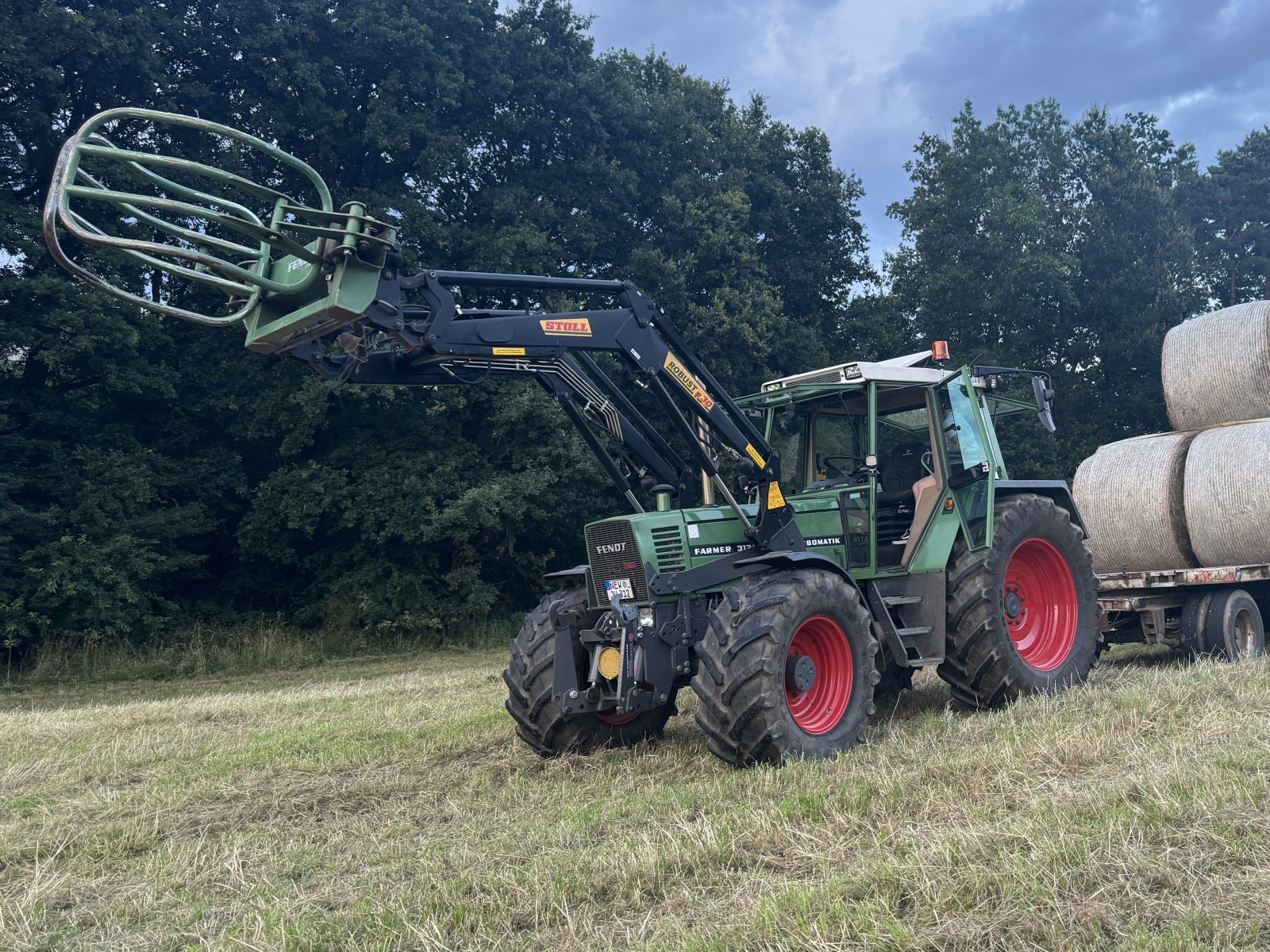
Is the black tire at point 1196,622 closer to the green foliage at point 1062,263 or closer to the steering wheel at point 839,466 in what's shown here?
the steering wheel at point 839,466

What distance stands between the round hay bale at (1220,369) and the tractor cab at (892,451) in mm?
3573

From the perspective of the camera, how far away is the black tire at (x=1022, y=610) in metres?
7.19

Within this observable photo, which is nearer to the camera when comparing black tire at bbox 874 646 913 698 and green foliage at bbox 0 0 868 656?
black tire at bbox 874 646 913 698

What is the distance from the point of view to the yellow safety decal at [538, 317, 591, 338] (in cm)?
621

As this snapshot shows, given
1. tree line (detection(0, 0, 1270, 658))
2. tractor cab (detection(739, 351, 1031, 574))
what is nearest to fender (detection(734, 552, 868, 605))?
tractor cab (detection(739, 351, 1031, 574))

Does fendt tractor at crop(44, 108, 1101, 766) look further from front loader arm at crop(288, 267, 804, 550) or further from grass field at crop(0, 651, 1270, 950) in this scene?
Answer: grass field at crop(0, 651, 1270, 950)

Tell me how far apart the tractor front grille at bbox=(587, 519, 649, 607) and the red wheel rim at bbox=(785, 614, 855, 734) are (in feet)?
3.31

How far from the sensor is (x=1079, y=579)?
8.25 metres

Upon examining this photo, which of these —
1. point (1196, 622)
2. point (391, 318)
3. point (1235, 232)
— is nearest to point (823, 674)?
point (391, 318)

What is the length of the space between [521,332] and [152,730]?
503 cm

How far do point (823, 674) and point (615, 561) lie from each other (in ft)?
4.78

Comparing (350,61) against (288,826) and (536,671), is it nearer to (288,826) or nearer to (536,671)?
(536,671)

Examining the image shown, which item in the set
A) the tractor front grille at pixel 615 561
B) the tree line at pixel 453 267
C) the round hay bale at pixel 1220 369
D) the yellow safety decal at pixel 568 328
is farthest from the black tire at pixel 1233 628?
the tree line at pixel 453 267

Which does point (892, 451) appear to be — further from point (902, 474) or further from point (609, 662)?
point (609, 662)
